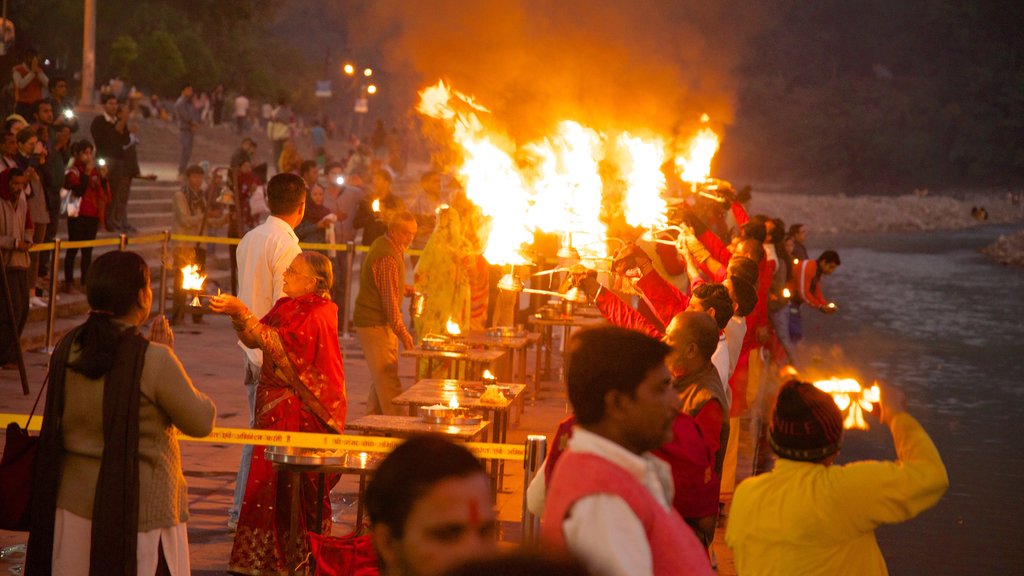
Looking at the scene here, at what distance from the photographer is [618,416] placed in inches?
125

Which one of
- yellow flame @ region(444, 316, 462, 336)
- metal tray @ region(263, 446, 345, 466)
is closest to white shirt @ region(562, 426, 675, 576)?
metal tray @ region(263, 446, 345, 466)

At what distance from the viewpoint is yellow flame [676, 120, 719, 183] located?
1397 cm

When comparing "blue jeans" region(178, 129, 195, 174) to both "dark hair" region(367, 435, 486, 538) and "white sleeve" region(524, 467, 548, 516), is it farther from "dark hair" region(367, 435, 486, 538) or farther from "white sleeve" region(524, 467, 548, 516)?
"dark hair" region(367, 435, 486, 538)

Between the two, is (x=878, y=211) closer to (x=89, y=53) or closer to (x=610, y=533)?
(x=89, y=53)

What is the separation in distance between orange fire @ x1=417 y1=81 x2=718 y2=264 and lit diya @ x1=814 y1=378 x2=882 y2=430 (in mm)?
5359

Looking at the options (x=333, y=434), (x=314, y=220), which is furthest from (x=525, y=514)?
(x=314, y=220)

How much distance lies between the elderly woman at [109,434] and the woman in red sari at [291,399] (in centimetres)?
176

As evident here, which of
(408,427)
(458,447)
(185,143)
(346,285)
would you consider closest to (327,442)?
(408,427)

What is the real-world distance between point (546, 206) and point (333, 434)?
4.25 meters

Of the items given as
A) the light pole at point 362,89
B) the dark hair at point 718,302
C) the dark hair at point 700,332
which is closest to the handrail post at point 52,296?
the dark hair at point 718,302

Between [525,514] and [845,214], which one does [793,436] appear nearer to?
[525,514]

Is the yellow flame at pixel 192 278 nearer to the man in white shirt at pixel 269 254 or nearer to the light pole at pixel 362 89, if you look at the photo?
the man in white shirt at pixel 269 254

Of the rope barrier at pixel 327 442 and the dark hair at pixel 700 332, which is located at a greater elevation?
the dark hair at pixel 700 332

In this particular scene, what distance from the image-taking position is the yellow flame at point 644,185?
1112cm
